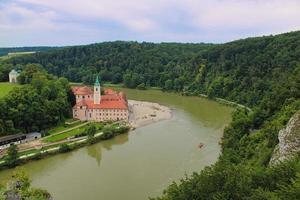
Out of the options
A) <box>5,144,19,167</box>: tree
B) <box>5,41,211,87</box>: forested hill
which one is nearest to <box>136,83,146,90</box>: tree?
<box>5,41,211,87</box>: forested hill

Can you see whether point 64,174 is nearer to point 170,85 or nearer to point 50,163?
point 50,163

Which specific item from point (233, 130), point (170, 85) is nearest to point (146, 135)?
point (233, 130)

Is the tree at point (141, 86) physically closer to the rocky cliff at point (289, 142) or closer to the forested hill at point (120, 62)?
the forested hill at point (120, 62)

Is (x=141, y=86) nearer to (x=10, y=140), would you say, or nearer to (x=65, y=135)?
(x=65, y=135)

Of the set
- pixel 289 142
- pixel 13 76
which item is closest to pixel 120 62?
pixel 13 76

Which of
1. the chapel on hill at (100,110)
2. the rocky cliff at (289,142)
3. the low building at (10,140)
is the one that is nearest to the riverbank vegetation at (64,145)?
the low building at (10,140)

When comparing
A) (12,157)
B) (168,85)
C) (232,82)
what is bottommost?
(168,85)
